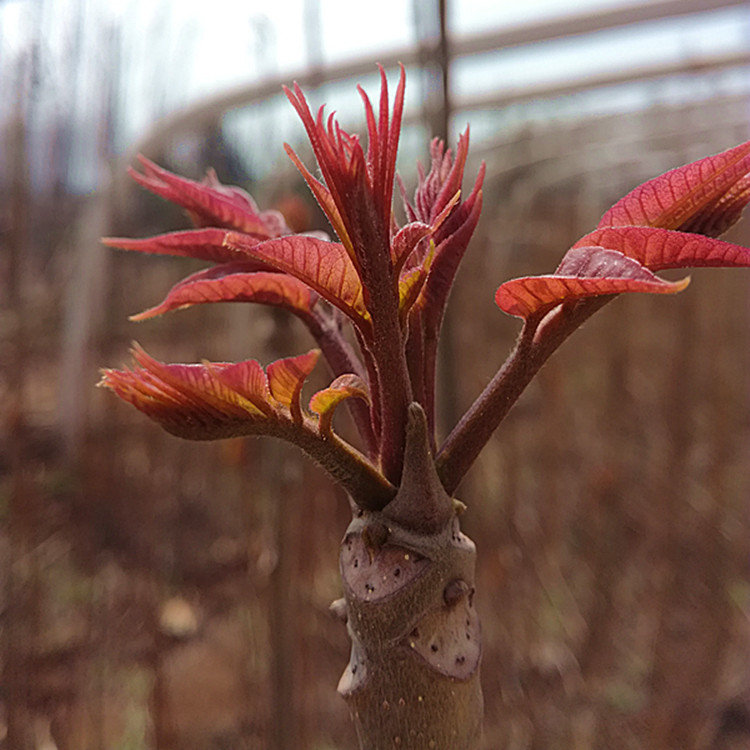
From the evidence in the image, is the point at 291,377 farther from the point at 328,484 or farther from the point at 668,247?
the point at 328,484

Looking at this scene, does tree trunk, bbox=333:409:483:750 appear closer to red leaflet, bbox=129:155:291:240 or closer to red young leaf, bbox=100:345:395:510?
red young leaf, bbox=100:345:395:510

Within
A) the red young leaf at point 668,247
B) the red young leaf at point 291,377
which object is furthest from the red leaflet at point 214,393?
the red young leaf at point 668,247

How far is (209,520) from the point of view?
3.00 metres

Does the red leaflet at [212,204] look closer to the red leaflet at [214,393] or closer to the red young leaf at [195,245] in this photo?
the red young leaf at [195,245]

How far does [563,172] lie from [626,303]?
2.80 ft

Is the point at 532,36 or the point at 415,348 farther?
the point at 532,36

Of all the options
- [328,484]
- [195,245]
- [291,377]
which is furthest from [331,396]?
[328,484]

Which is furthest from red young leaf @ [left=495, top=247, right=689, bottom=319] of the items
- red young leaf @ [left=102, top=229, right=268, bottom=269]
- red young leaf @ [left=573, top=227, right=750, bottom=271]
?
red young leaf @ [left=102, top=229, right=268, bottom=269]

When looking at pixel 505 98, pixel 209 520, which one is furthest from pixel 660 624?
pixel 209 520

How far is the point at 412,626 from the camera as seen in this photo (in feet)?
0.87

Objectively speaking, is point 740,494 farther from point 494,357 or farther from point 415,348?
point 415,348

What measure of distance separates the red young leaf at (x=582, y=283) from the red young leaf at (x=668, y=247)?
2 centimetres

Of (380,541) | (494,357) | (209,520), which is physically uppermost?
(494,357)

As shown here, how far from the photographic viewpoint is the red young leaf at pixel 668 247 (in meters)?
0.24
